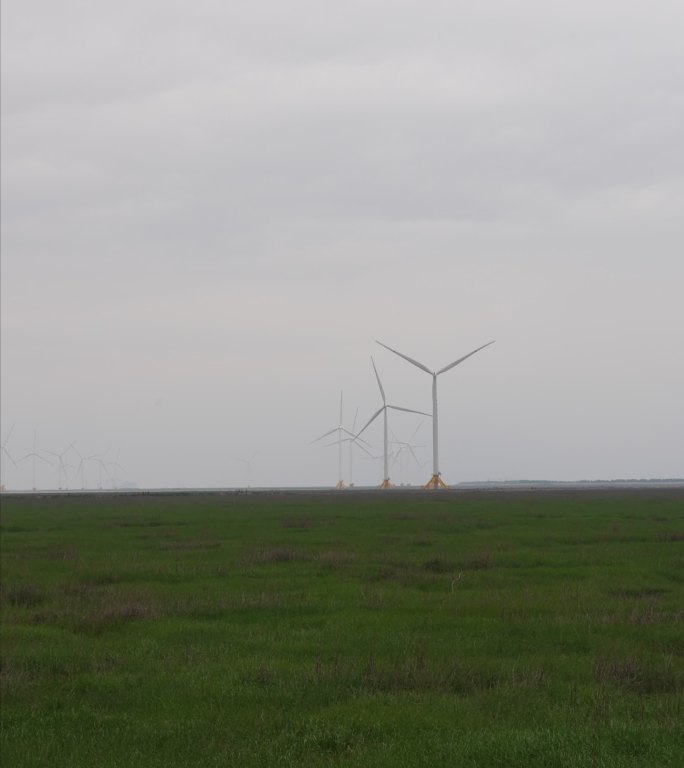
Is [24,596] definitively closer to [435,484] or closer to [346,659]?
[346,659]

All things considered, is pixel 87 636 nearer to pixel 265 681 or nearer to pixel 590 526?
pixel 265 681

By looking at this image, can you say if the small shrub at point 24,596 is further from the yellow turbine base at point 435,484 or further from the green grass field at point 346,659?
the yellow turbine base at point 435,484

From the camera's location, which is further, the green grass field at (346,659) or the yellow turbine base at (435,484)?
the yellow turbine base at (435,484)

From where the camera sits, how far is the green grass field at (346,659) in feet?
35.5

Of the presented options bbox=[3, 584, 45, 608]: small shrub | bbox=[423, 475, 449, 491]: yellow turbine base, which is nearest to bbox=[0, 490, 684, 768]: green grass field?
bbox=[3, 584, 45, 608]: small shrub

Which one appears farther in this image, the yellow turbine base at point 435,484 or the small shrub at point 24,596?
the yellow turbine base at point 435,484

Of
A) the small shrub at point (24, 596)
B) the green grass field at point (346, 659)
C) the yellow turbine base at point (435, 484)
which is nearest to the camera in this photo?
the green grass field at point (346, 659)

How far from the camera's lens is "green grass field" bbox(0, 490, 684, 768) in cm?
1083

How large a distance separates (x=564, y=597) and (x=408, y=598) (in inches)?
123

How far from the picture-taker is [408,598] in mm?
20531

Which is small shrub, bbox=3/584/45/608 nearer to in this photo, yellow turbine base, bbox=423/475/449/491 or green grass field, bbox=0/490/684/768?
green grass field, bbox=0/490/684/768

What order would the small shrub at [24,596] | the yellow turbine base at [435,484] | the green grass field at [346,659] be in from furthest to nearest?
1. the yellow turbine base at [435,484]
2. the small shrub at [24,596]
3. the green grass field at [346,659]

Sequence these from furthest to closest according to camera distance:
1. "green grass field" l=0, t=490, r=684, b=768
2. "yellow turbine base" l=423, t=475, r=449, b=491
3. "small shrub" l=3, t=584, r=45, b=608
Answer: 1. "yellow turbine base" l=423, t=475, r=449, b=491
2. "small shrub" l=3, t=584, r=45, b=608
3. "green grass field" l=0, t=490, r=684, b=768

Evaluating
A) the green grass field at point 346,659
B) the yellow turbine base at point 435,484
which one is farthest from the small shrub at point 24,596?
the yellow turbine base at point 435,484
